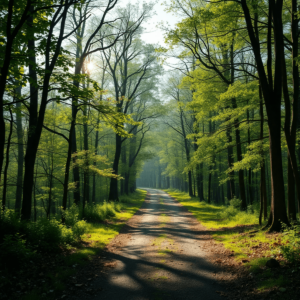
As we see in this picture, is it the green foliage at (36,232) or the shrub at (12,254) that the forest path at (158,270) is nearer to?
the green foliage at (36,232)

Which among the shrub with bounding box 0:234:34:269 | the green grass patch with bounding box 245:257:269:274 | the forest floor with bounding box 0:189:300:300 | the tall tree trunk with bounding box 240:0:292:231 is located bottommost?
the forest floor with bounding box 0:189:300:300

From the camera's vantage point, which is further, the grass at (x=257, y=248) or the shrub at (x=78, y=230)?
the shrub at (x=78, y=230)

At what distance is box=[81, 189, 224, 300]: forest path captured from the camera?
4.45m

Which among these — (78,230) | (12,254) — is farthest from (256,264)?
(78,230)

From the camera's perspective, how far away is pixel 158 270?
5645mm

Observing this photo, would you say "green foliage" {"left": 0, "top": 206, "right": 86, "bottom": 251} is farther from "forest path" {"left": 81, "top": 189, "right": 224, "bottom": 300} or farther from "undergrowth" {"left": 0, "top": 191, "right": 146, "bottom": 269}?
"forest path" {"left": 81, "top": 189, "right": 224, "bottom": 300}

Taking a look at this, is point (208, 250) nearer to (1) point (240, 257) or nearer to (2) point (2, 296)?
(1) point (240, 257)

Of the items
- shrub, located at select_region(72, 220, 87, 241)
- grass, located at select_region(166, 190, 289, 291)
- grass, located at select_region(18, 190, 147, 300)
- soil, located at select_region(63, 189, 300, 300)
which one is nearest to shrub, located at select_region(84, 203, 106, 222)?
grass, located at select_region(18, 190, 147, 300)

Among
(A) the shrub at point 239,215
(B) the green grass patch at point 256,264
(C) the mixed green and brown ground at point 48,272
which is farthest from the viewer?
(A) the shrub at point 239,215

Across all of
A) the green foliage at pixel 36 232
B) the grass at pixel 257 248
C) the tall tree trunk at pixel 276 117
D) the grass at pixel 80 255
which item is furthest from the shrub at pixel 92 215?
the tall tree trunk at pixel 276 117

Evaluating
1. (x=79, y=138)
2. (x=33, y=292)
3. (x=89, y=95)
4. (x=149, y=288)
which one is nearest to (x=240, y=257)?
(x=149, y=288)

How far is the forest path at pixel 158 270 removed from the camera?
4.45 m

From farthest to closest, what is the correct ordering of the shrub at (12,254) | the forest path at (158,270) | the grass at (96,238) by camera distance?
1. the grass at (96,238)
2. the shrub at (12,254)
3. the forest path at (158,270)

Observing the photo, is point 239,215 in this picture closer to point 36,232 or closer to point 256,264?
point 256,264
